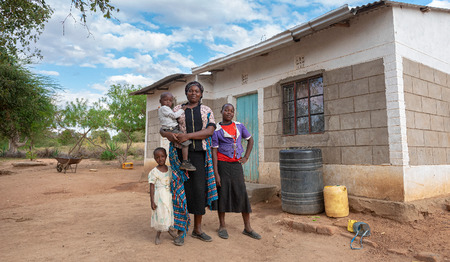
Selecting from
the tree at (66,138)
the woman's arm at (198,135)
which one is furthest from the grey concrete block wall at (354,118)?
the tree at (66,138)

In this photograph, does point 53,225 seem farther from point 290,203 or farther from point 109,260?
point 290,203

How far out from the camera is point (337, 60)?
5.05m

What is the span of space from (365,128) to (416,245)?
191 cm

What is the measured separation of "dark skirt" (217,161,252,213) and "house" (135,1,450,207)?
2.29 m

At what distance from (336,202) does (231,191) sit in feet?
6.16

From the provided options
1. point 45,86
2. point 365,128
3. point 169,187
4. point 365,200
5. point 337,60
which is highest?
point 45,86

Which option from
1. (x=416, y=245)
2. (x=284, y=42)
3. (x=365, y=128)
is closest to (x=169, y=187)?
(x=416, y=245)

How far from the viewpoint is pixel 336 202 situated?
13.9ft

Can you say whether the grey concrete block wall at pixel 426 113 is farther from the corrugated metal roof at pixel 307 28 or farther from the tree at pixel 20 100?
the tree at pixel 20 100

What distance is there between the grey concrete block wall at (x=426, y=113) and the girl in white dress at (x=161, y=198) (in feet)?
12.1

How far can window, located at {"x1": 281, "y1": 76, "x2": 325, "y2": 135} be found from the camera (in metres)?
5.36

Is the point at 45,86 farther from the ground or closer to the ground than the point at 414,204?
farther from the ground

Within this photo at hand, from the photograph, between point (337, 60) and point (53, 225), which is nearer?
point (53, 225)

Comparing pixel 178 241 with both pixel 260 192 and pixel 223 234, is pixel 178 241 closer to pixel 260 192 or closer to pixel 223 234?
pixel 223 234
